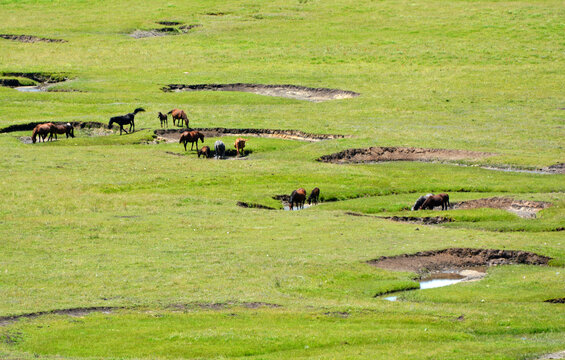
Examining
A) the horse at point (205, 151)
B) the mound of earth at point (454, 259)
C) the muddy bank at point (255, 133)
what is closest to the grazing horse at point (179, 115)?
the muddy bank at point (255, 133)

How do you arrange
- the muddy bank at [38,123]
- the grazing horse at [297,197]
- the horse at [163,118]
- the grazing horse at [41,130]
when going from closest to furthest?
the grazing horse at [297,197], the grazing horse at [41,130], the muddy bank at [38,123], the horse at [163,118]

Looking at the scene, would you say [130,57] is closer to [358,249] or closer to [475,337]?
[358,249]

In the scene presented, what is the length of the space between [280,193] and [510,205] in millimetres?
11180

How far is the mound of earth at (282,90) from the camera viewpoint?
75.1 meters

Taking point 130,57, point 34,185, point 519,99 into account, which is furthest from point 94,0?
point 34,185

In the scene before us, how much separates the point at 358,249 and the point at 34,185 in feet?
60.1

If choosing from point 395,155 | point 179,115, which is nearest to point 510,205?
point 395,155

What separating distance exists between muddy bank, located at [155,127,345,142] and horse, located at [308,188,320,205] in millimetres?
16393

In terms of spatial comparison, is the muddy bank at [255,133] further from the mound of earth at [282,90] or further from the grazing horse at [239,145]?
the mound of earth at [282,90]

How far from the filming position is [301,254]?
103ft

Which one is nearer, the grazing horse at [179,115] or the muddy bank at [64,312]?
the muddy bank at [64,312]

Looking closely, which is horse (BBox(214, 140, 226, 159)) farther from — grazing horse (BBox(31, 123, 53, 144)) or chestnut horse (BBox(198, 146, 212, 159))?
grazing horse (BBox(31, 123, 53, 144))

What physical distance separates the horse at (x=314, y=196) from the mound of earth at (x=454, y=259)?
10.8 m

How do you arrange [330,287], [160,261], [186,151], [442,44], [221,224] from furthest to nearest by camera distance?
[442,44] → [186,151] → [221,224] → [160,261] → [330,287]
